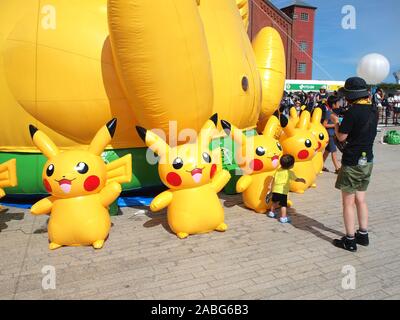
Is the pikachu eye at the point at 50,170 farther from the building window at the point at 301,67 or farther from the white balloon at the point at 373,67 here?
the building window at the point at 301,67

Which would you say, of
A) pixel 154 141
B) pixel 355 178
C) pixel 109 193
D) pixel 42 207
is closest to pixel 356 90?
pixel 355 178

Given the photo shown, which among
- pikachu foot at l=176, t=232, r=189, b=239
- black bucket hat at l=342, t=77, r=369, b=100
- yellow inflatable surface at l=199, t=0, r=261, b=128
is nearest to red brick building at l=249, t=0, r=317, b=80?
yellow inflatable surface at l=199, t=0, r=261, b=128

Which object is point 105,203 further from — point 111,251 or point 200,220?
point 200,220

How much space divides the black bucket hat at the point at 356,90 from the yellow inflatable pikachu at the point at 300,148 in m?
2.07

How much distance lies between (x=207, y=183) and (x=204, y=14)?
8.50 feet

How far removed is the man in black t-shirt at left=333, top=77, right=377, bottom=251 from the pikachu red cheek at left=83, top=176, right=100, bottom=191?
2.48 meters

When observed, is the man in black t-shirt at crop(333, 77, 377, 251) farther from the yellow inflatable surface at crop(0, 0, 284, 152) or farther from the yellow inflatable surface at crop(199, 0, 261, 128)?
the yellow inflatable surface at crop(199, 0, 261, 128)

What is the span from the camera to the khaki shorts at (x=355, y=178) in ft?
11.6

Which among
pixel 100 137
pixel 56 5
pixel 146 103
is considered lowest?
pixel 100 137

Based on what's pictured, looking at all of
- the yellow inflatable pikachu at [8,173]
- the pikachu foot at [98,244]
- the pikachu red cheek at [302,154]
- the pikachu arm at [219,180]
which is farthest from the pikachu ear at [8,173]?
the pikachu red cheek at [302,154]

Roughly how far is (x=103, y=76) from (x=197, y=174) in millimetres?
1682

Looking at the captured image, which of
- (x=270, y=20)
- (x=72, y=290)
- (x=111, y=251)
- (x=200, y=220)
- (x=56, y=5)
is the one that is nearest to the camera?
(x=72, y=290)

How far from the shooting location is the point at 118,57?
390 cm

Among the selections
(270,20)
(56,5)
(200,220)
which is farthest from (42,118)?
(270,20)
